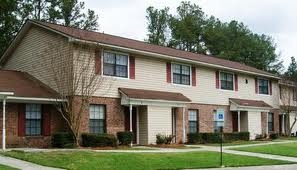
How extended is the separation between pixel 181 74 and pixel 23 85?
37.7 feet

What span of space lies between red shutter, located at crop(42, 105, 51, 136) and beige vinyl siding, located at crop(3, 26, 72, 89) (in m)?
1.42

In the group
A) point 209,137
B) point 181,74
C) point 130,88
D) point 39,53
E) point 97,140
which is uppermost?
point 39,53

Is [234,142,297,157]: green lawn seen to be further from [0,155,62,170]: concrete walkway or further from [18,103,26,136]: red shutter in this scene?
[0,155,62,170]: concrete walkway

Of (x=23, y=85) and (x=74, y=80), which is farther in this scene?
(x=23, y=85)

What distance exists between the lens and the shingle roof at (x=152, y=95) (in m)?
30.0

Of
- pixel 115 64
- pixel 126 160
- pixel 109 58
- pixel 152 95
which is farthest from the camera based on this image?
pixel 152 95

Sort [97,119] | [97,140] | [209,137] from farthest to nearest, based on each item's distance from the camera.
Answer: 1. [209,137]
2. [97,119]
3. [97,140]

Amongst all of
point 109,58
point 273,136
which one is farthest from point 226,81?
point 109,58

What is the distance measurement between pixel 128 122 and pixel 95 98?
3.30m

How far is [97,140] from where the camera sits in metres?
27.1

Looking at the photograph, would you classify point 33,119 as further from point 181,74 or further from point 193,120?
point 193,120

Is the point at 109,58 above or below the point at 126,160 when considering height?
above

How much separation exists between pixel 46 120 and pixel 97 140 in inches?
123

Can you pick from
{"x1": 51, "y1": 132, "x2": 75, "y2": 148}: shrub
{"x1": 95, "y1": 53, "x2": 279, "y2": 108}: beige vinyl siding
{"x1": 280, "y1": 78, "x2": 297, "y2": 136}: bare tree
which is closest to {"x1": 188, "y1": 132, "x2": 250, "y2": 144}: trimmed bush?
{"x1": 95, "y1": 53, "x2": 279, "y2": 108}: beige vinyl siding
